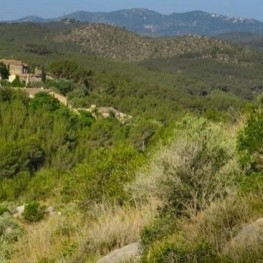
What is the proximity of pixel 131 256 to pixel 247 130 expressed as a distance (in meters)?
2.11

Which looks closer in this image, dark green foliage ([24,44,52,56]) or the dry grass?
the dry grass

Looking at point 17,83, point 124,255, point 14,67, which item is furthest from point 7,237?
point 14,67

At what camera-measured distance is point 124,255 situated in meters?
4.33

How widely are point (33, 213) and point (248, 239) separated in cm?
1653

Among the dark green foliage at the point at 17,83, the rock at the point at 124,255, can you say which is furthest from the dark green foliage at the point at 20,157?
the rock at the point at 124,255

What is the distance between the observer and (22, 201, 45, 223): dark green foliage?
18.7 meters

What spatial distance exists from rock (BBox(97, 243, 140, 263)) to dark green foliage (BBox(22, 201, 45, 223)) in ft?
45.9

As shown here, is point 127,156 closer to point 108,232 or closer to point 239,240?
point 108,232

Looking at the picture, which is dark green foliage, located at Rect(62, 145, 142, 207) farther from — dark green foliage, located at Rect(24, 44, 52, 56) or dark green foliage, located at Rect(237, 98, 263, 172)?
dark green foliage, located at Rect(24, 44, 52, 56)

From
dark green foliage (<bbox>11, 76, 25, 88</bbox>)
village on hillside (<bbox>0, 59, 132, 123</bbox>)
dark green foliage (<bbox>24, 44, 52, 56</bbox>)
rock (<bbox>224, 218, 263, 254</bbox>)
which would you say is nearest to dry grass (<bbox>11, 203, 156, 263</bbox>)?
rock (<bbox>224, 218, 263, 254</bbox>)

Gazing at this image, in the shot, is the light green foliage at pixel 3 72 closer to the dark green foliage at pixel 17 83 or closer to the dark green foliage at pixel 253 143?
the dark green foliage at pixel 17 83

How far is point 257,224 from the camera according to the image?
3.94m

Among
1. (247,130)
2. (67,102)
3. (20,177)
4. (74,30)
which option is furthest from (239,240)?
(74,30)

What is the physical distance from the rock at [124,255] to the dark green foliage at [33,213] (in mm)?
13979
